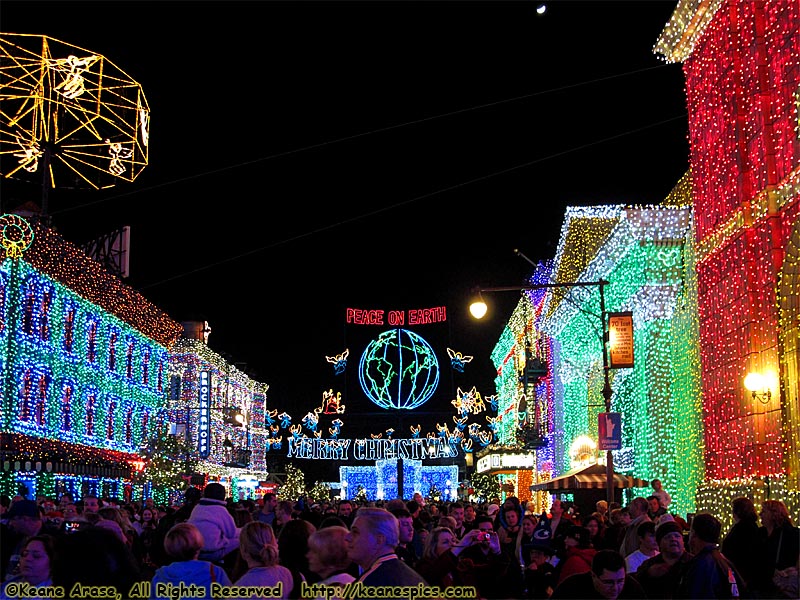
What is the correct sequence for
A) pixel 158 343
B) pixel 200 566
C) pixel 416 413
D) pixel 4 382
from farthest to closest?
pixel 416 413 < pixel 158 343 < pixel 4 382 < pixel 200 566

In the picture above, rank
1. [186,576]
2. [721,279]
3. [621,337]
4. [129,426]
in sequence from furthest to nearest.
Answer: [129,426] < [621,337] < [721,279] < [186,576]

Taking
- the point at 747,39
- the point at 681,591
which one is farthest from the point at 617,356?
the point at 681,591

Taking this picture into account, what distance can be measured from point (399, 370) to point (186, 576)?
72.1 meters

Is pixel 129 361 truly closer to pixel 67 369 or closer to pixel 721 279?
pixel 67 369

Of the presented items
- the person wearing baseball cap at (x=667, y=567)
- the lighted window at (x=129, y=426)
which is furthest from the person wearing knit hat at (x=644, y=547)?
the lighted window at (x=129, y=426)

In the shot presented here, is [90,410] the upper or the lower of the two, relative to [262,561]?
upper

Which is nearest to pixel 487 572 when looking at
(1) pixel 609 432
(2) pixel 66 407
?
(1) pixel 609 432

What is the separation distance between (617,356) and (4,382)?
18446 mm

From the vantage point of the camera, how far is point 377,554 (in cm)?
591

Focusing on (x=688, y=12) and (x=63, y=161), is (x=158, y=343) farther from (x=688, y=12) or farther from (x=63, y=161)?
(x=688, y=12)

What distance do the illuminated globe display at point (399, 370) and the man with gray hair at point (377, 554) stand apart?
70599mm

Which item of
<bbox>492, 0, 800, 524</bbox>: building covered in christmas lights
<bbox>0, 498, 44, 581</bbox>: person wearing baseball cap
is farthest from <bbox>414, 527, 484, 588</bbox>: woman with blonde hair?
<bbox>492, 0, 800, 524</bbox>: building covered in christmas lights

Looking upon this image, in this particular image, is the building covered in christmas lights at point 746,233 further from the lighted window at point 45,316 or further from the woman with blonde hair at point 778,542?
the lighted window at point 45,316

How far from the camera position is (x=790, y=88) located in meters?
Answer: 16.8
